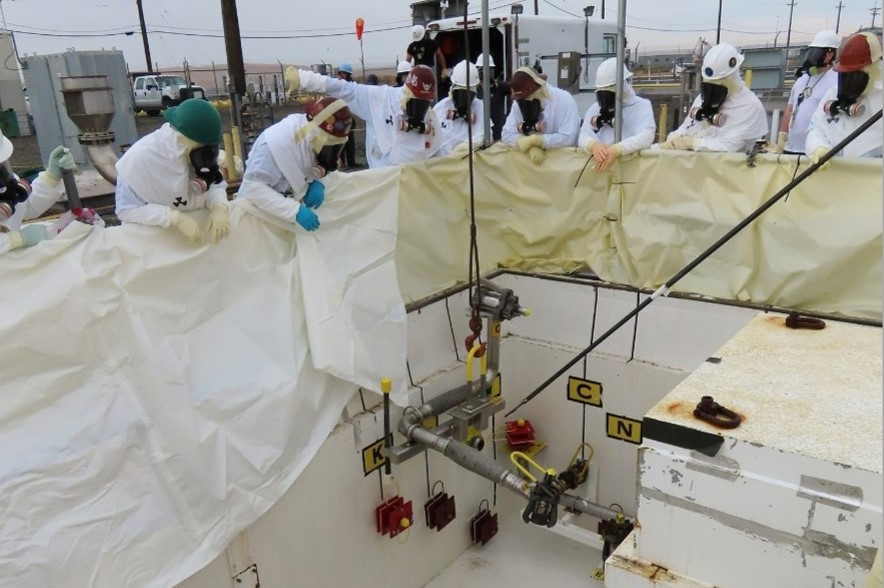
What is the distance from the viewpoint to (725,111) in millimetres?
4160

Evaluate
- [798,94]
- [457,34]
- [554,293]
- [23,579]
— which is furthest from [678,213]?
[457,34]

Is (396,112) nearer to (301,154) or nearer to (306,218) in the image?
(301,154)

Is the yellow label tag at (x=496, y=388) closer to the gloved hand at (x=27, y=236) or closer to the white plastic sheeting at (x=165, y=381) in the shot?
the white plastic sheeting at (x=165, y=381)

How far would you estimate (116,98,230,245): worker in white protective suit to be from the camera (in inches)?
114

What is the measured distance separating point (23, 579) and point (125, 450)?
1.65ft

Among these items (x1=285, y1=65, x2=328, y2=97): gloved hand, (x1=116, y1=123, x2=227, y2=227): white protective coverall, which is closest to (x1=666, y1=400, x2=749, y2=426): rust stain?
(x1=116, y1=123, x2=227, y2=227): white protective coverall

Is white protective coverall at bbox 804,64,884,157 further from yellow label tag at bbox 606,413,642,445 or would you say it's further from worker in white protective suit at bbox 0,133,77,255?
worker in white protective suit at bbox 0,133,77,255

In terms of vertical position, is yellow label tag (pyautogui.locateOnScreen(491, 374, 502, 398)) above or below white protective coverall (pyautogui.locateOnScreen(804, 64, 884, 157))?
below

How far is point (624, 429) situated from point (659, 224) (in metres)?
1.30

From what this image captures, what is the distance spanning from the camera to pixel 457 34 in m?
8.65

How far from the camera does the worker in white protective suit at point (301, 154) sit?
10.8ft

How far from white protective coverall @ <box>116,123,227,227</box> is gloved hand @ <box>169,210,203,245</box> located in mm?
156

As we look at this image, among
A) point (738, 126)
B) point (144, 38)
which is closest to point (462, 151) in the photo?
point (738, 126)

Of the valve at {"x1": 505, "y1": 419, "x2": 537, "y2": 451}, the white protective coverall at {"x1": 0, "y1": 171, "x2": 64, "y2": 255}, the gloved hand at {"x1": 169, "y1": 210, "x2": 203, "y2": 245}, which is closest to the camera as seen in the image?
the gloved hand at {"x1": 169, "y1": 210, "x2": 203, "y2": 245}
